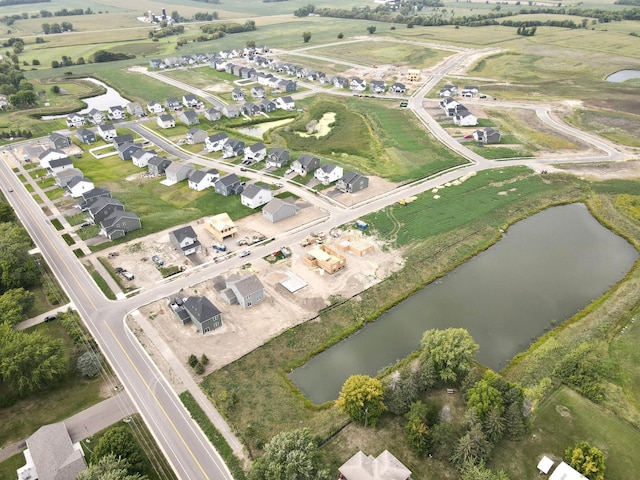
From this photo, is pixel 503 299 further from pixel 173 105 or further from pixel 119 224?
pixel 173 105

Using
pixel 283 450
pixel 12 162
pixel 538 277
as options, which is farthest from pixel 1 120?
pixel 538 277

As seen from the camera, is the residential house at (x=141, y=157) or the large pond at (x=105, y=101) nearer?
Answer: the residential house at (x=141, y=157)

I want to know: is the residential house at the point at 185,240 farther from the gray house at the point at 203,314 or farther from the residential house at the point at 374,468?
the residential house at the point at 374,468

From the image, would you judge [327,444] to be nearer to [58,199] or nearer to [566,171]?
[58,199]

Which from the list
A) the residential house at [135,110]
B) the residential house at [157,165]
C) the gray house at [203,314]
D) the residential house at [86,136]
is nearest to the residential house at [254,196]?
the residential house at [157,165]

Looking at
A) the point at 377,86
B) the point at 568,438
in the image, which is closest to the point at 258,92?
the point at 377,86

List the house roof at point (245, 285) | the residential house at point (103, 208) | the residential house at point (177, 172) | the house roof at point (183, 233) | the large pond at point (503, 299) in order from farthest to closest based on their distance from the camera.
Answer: the residential house at point (177, 172) < the residential house at point (103, 208) < the house roof at point (183, 233) < the house roof at point (245, 285) < the large pond at point (503, 299)

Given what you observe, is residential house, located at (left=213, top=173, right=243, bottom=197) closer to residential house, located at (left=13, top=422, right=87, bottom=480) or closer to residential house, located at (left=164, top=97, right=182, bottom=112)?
residential house, located at (left=13, top=422, right=87, bottom=480)
